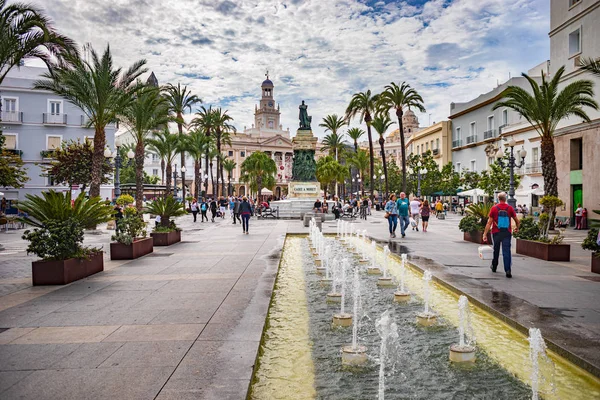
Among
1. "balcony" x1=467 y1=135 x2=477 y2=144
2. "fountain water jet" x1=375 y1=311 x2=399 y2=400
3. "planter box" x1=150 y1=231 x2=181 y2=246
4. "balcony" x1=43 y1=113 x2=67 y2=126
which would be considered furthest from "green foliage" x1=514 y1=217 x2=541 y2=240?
"balcony" x1=43 y1=113 x2=67 y2=126

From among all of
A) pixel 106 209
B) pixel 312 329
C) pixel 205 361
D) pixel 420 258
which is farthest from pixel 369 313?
pixel 106 209

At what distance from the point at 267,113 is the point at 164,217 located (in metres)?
122

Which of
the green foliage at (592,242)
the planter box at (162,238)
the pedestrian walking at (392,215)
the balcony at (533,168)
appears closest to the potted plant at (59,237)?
the planter box at (162,238)

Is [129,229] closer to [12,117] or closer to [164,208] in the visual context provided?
[164,208]

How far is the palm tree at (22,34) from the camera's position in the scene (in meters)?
13.7

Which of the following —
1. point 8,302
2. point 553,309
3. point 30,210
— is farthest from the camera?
point 30,210

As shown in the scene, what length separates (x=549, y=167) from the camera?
67.4ft

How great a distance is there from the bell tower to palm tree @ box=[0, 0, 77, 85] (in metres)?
118

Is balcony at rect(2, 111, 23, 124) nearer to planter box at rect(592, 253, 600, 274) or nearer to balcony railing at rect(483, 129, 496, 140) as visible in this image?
balcony railing at rect(483, 129, 496, 140)

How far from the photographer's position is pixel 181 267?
33.6ft

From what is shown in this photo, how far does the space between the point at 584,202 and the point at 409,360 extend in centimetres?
2374

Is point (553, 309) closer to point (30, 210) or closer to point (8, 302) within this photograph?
point (8, 302)

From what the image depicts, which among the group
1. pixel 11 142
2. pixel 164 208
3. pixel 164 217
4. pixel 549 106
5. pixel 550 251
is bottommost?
pixel 550 251

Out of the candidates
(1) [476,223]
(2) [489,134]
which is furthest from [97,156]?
(2) [489,134]
